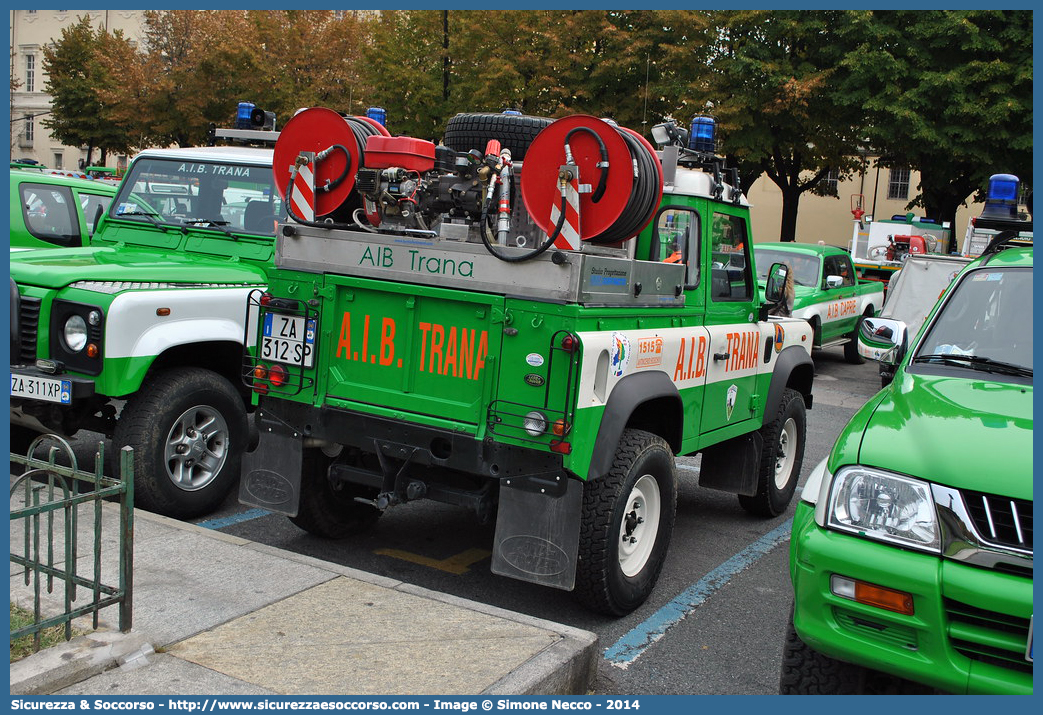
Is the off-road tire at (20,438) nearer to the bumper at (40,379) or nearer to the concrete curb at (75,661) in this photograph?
the bumper at (40,379)

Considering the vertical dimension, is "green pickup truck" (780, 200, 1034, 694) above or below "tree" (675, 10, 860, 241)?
below

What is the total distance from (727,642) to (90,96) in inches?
1475

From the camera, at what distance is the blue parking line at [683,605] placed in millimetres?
4555

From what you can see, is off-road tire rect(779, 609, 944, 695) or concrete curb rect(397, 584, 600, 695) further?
concrete curb rect(397, 584, 600, 695)

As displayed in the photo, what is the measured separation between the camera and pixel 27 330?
5699 millimetres

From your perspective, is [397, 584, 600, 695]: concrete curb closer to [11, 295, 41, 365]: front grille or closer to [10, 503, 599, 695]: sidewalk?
[10, 503, 599, 695]: sidewalk

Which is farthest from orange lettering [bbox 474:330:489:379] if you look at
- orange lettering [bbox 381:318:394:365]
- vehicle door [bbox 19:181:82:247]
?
vehicle door [bbox 19:181:82:247]

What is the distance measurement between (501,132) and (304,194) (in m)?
1.15

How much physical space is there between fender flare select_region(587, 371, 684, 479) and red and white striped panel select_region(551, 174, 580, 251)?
2.34 ft

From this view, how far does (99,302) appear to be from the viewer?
5543 mm

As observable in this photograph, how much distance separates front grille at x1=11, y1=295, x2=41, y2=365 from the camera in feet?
18.6


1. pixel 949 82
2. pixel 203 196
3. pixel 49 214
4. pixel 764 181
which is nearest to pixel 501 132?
pixel 203 196

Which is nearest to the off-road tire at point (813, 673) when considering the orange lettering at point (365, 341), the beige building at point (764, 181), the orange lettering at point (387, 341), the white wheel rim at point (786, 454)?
the orange lettering at point (387, 341)

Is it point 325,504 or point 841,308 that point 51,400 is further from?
point 841,308
